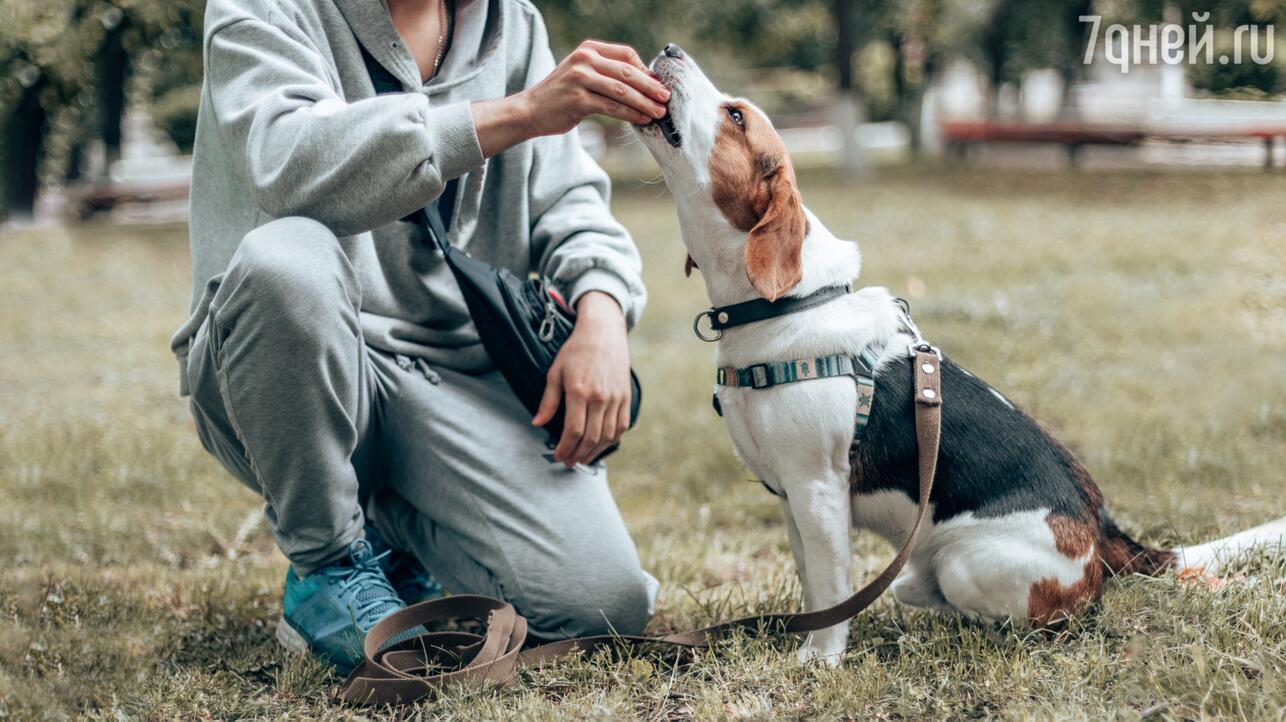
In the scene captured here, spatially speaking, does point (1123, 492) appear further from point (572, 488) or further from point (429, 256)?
point (429, 256)

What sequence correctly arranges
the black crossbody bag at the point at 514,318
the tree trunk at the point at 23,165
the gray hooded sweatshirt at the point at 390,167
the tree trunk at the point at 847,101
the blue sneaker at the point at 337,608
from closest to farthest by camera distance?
the gray hooded sweatshirt at the point at 390,167 < the blue sneaker at the point at 337,608 < the black crossbody bag at the point at 514,318 < the tree trunk at the point at 23,165 < the tree trunk at the point at 847,101

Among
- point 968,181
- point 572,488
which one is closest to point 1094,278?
point 572,488

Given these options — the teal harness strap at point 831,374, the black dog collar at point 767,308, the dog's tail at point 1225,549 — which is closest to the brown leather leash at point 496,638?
the teal harness strap at point 831,374

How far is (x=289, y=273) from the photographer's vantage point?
2.43 meters

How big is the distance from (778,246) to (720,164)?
0.84 ft

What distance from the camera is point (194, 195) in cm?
280

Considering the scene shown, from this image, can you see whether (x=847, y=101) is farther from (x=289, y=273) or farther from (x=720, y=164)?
(x=289, y=273)

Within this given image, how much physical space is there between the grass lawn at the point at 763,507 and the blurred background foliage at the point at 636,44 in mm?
1583

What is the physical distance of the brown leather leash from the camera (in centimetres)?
242

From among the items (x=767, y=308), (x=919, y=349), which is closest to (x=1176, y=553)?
(x=919, y=349)

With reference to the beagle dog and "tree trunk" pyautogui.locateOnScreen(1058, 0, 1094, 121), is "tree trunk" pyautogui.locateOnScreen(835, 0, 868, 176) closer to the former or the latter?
"tree trunk" pyautogui.locateOnScreen(1058, 0, 1094, 121)

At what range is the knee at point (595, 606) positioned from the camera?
2.81m

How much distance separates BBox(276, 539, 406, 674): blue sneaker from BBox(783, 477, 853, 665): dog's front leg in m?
1.01

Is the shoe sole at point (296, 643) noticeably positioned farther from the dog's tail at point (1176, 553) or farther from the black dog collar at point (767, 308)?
the dog's tail at point (1176, 553)
